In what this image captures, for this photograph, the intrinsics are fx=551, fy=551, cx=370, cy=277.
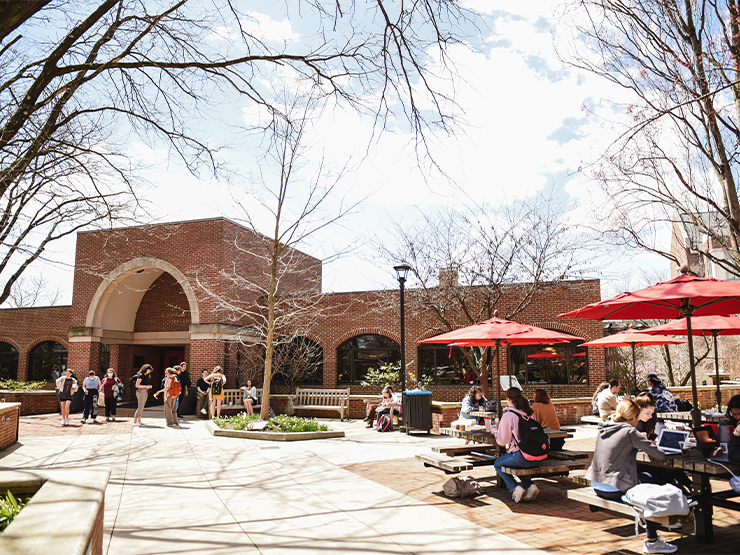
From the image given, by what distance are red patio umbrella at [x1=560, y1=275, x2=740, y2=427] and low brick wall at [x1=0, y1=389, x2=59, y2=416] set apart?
1870cm

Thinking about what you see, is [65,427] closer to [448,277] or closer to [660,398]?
[448,277]

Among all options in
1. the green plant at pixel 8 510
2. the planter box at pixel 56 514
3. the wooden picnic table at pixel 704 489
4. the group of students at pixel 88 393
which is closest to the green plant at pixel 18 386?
the group of students at pixel 88 393

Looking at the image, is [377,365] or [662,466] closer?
[662,466]

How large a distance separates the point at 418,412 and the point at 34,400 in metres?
14.1

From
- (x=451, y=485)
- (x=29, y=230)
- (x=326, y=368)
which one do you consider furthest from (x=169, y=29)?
(x=326, y=368)

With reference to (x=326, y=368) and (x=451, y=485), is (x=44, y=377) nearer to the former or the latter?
(x=326, y=368)

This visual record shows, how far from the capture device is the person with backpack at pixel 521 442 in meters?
6.84

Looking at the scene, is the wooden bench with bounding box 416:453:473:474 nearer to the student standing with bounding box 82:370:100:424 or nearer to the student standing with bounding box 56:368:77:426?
the student standing with bounding box 56:368:77:426

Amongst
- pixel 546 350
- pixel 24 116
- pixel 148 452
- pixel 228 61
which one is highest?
pixel 228 61

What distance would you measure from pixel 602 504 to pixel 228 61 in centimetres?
693

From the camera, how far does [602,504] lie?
521 centimetres

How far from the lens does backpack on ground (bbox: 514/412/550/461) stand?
22.4ft

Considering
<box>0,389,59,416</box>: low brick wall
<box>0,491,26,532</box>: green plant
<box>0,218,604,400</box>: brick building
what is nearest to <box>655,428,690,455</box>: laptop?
<box>0,491,26,532</box>: green plant

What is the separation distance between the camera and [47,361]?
26.3 m
